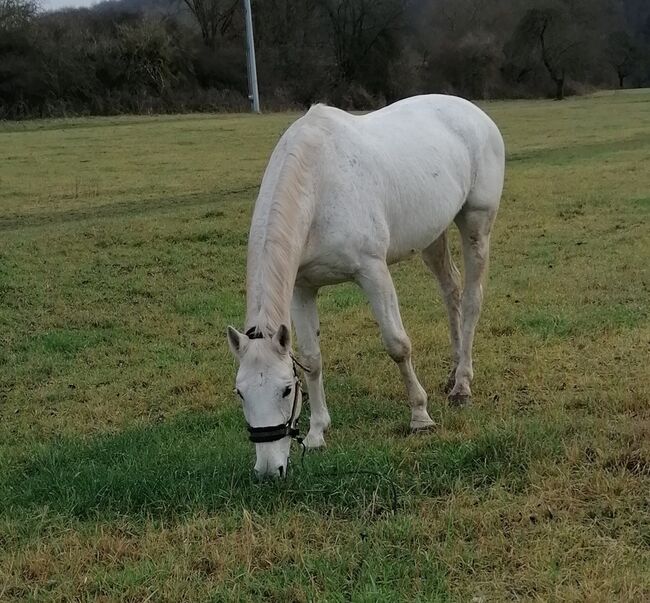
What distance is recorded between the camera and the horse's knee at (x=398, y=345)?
448 cm

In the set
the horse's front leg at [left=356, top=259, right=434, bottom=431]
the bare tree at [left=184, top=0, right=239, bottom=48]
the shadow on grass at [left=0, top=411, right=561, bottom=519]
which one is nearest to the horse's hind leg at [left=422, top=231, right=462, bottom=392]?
the horse's front leg at [left=356, top=259, right=434, bottom=431]

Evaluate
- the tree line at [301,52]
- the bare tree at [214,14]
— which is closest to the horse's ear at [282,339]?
the tree line at [301,52]

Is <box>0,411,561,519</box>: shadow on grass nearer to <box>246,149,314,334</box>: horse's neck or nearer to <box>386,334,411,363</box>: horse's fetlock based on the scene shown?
<box>386,334,411,363</box>: horse's fetlock

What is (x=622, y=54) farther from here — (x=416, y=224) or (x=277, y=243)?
(x=277, y=243)

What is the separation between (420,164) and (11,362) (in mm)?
4041

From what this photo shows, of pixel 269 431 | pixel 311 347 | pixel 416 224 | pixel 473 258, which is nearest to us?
pixel 269 431

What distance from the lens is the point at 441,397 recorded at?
5.21 metres

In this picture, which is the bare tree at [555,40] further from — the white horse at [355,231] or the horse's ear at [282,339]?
the horse's ear at [282,339]

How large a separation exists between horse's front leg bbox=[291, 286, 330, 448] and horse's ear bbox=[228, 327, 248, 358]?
1213 mm

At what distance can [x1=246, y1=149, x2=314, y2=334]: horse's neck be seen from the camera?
11.6 feet

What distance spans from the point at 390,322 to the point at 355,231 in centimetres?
61

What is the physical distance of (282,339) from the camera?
11.2 feet

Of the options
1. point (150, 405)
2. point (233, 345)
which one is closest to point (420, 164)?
point (233, 345)

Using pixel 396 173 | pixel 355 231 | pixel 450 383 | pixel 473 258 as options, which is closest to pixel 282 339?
pixel 355 231
